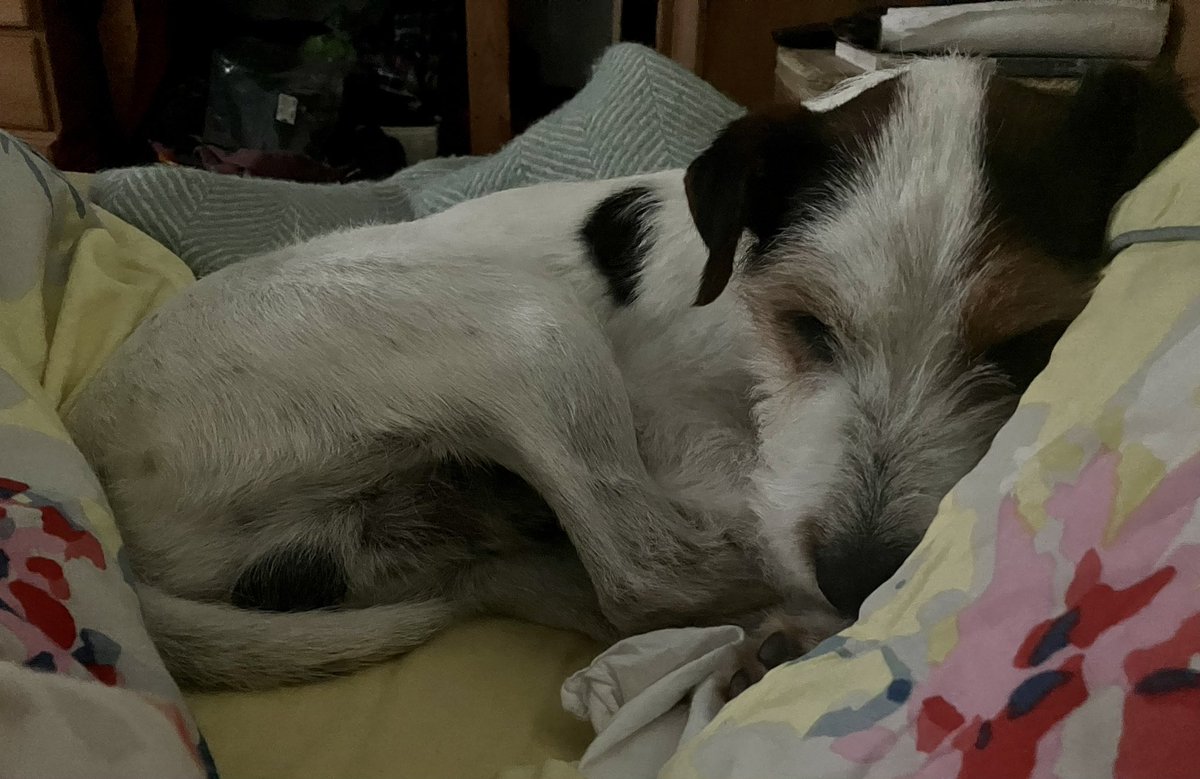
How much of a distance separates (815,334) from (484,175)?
1.51 metres

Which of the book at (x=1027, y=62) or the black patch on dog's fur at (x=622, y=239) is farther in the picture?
the book at (x=1027, y=62)

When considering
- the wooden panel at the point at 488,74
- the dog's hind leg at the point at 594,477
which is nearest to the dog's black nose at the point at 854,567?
the dog's hind leg at the point at 594,477

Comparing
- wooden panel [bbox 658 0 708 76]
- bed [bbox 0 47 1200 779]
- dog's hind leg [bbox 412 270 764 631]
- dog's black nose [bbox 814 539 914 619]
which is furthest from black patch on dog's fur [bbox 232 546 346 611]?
wooden panel [bbox 658 0 708 76]

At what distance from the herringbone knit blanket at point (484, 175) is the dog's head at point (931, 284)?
1.09m

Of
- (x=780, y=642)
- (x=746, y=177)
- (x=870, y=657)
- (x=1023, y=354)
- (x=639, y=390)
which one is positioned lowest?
(x=780, y=642)

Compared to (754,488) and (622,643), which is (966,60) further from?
(622,643)

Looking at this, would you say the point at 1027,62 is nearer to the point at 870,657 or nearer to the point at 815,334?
the point at 815,334

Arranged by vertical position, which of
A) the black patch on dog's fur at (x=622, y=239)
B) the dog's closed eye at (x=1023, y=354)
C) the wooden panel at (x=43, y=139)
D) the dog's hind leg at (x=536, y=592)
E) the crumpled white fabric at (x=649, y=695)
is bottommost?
the wooden panel at (x=43, y=139)

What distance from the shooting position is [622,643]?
1.25 meters

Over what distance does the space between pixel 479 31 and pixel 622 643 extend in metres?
3.40

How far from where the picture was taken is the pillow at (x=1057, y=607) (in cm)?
58

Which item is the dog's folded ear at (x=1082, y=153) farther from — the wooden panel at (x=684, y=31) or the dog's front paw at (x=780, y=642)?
the wooden panel at (x=684, y=31)

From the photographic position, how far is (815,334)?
4.09 ft

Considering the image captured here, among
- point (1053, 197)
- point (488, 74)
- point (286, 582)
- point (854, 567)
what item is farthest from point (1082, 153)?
point (488, 74)
